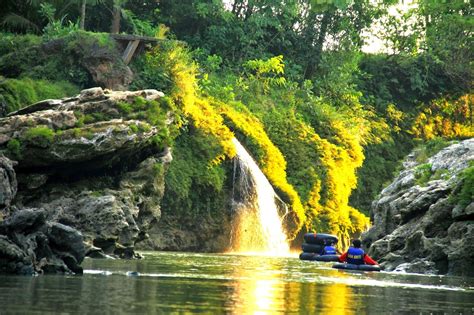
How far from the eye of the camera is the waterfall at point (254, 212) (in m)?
41.8

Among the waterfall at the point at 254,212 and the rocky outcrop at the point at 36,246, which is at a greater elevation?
the waterfall at the point at 254,212

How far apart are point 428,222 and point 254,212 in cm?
1102

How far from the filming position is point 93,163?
1268 inches

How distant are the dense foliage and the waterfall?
696mm

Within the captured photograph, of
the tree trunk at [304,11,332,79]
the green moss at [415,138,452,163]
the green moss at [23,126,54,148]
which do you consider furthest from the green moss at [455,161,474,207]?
the tree trunk at [304,11,332,79]

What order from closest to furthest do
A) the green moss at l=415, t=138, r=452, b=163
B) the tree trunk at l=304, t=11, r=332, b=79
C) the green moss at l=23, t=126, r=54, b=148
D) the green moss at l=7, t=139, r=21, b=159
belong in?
the green moss at l=7, t=139, r=21, b=159 → the green moss at l=23, t=126, r=54, b=148 → the green moss at l=415, t=138, r=452, b=163 → the tree trunk at l=304, t=11, r=332, b=79

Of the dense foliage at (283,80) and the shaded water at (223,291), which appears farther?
the dense foliage at (283,80)

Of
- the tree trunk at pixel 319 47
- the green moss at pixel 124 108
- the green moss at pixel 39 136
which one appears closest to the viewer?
the green moss at pixel 39 136

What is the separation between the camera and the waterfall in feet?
137

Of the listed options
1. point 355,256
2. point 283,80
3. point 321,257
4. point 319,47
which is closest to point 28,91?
point 321,257

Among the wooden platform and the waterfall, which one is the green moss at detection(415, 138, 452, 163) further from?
the wooden platform

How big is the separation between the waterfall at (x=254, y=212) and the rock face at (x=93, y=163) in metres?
7.51

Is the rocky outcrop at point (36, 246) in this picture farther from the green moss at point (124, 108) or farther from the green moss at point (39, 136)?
the green moss at point (124, 108)

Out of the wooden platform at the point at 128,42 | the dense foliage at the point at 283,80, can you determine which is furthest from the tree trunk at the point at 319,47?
the wooden platform at the point at 128,42
